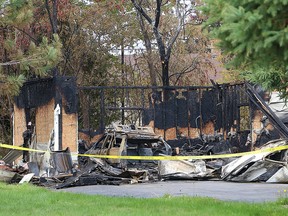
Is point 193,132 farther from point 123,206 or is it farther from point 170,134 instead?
point 123,206

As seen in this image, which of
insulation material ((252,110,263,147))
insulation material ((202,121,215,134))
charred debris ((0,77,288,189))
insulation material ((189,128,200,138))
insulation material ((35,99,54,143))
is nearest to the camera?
charred debris ((0,77,288,189))

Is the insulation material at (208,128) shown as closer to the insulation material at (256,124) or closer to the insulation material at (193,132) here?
the insulation material at (193,132)

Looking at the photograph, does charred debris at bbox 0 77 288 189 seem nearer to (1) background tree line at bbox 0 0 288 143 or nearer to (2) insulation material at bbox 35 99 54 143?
(2) insulation material at bbox 35 99 54 143

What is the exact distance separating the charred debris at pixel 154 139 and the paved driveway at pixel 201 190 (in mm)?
753

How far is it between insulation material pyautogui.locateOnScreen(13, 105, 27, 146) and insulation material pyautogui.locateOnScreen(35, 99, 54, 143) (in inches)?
69.8

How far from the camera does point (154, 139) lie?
19922mm

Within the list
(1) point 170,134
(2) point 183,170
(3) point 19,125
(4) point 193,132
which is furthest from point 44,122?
(4) point 193,132

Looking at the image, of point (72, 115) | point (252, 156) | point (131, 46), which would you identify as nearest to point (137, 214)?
point (252, 156)

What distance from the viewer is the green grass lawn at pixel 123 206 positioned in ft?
33.0

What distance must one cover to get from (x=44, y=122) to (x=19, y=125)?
278cm

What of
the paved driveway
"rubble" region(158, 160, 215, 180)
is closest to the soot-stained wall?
"rubble" region(158, 160, 215, 180)

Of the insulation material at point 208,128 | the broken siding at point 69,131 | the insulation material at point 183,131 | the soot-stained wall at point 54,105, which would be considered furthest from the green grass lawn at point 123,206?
the insulation material at point 208,128

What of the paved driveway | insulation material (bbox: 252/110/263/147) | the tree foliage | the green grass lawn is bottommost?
the paved driveway

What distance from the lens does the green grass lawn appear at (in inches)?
396
